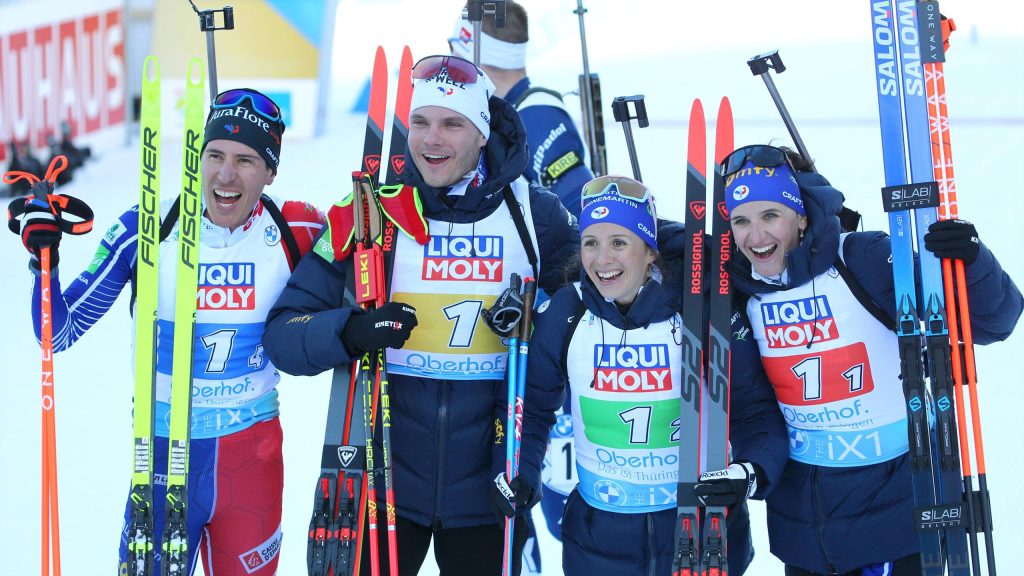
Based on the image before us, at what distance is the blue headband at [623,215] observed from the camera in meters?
2.64

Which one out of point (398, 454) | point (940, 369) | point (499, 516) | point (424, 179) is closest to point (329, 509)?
point (398, 454)

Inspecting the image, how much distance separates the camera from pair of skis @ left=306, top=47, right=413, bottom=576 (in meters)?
2.66

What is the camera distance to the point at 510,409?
8.76 ft

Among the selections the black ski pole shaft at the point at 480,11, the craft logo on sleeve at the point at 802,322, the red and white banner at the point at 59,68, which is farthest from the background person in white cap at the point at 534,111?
the red and white banner at the point at 59,68

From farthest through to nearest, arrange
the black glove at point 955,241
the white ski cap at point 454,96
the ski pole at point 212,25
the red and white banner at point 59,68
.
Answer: the red and white banner at point 59,68 < the ski pole at point 212,25 < the white ski cap at point 454,96 < the black glove at point 955,241

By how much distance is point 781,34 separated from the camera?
19219mm

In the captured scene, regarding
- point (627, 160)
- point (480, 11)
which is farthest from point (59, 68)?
point (480, 11)

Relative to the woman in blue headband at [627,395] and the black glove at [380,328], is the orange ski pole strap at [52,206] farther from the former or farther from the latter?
the woman in blue headband at [627,395]

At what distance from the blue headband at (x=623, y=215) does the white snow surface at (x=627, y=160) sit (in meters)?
1.80

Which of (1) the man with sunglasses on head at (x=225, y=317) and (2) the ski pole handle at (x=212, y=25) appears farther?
(2) the ski pole handle at (x=212, y=25)

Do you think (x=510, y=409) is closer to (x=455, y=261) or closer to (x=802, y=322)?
(x=455, y=261)

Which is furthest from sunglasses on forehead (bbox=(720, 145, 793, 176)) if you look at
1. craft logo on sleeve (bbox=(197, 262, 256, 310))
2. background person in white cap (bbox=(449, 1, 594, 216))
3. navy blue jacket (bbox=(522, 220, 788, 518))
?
craft logo on sleeve (bbox=(197, 262, 256, 310))

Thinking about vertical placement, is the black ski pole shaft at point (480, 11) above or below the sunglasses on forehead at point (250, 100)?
above

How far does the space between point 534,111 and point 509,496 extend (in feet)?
5.96
